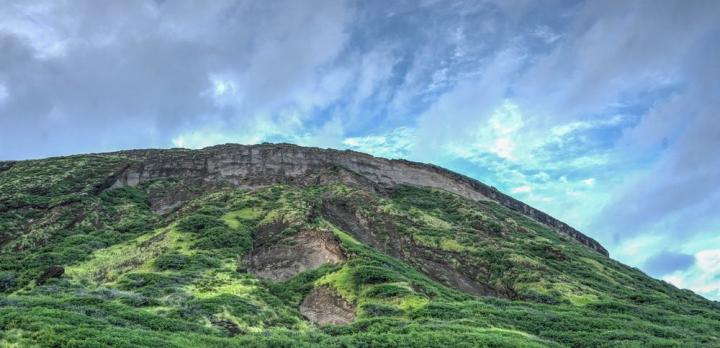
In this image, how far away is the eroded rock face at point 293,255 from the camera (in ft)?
174

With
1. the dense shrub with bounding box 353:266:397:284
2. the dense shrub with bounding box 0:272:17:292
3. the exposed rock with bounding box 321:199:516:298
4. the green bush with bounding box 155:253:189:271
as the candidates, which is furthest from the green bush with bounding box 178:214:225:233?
the dense shrub with bounding box 353:266:397:284

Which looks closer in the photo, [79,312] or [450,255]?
[79,312]

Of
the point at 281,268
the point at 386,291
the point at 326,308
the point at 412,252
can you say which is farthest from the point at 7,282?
the point at 412,252

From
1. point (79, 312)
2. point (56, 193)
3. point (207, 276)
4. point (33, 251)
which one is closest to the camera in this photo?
point (79, 312)

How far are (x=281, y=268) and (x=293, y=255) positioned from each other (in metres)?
1.91

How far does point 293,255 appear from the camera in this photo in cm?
5453

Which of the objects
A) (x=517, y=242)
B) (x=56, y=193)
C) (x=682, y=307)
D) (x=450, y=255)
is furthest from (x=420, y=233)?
(x=56, y=193)

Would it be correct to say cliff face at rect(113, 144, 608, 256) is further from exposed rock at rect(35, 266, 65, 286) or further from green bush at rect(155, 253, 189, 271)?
exposed rock at rect(35, 266, 65, 286)

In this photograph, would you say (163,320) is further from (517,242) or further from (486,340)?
(517,242)

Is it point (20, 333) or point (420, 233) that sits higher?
point (420, 233)

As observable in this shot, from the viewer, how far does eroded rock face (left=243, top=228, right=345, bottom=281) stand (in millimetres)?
53031

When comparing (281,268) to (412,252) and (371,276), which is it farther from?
(412,252)

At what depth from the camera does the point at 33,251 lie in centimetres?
6216

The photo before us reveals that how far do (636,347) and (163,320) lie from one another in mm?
26885
